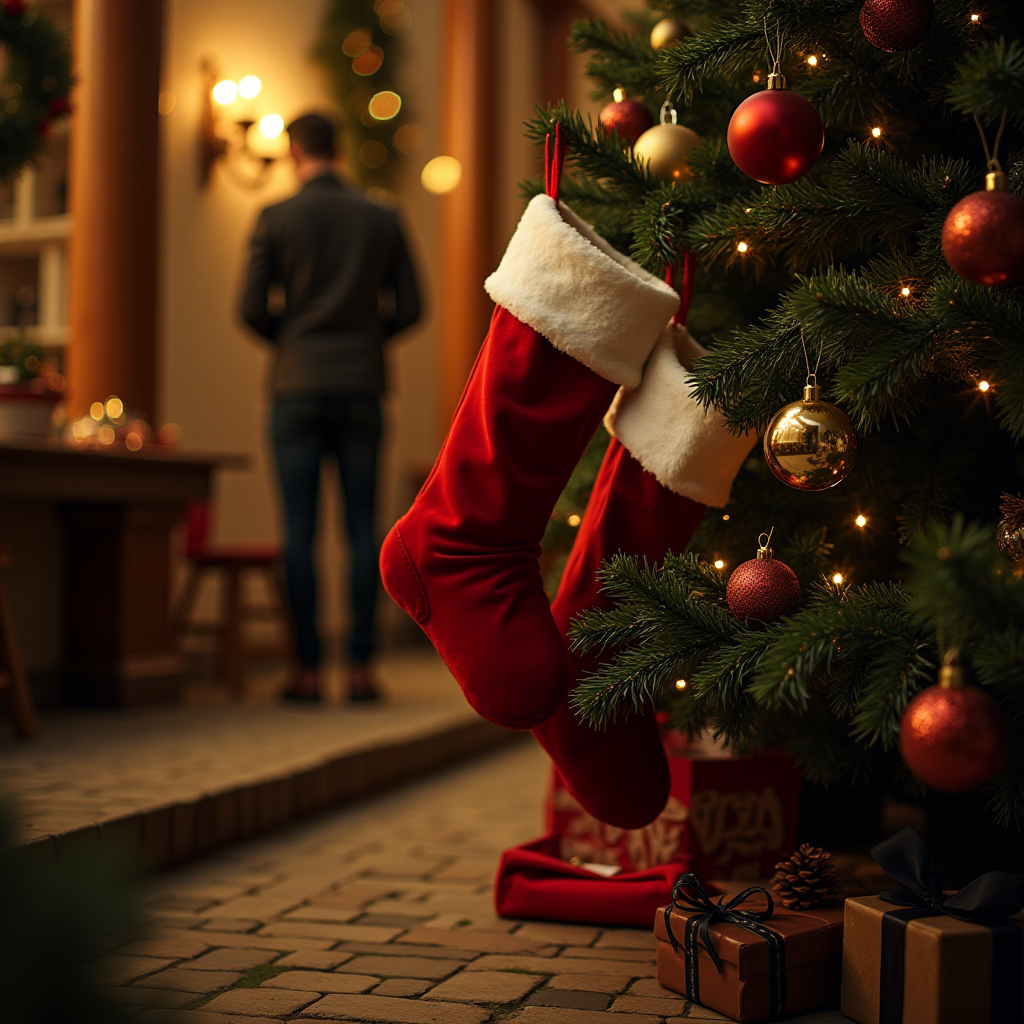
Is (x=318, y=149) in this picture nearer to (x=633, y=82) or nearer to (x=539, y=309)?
(x=633, y=82)

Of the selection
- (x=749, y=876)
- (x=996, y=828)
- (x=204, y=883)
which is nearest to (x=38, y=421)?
(x=204, y=883)

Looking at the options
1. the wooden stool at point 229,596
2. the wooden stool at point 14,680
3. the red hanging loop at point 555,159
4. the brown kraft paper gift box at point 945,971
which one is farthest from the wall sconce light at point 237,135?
the brown kraft paper gift box at point 945,971

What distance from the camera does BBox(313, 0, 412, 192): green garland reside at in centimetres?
568

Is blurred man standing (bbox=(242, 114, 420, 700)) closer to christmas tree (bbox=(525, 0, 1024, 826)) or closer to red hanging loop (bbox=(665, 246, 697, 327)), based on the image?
christmas tree (bbox=(525, 0, 1024, 826))

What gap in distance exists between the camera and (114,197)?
11.8 feet

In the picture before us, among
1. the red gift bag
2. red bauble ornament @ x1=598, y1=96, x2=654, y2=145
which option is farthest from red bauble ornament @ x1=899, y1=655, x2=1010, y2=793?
red bauble ornament @ x1=598, y1=96, x2=654, y2=145

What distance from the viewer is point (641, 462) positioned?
1.52 m

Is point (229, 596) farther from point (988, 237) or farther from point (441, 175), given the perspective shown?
point (441, 175)

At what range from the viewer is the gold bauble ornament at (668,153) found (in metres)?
1.54

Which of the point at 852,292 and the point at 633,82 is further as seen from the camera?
the point at 633,82

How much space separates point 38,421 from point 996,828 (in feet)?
8.14

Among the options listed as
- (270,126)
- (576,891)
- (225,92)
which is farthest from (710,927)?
(270,126)

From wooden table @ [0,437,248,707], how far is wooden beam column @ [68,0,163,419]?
324 mm

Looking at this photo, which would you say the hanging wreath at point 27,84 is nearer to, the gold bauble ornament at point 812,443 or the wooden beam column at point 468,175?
the gold bauble ornament at point 812,443
